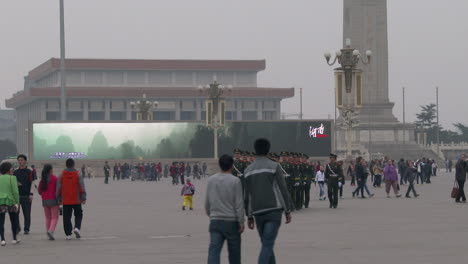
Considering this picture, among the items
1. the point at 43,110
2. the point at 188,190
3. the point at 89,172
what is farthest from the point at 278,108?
the point at 188,190

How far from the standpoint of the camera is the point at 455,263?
1358cm

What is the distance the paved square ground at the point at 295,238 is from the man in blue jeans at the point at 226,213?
9.54 ft

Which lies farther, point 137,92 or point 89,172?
point 137,92

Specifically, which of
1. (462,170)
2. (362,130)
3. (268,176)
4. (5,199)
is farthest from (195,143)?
(268,176)

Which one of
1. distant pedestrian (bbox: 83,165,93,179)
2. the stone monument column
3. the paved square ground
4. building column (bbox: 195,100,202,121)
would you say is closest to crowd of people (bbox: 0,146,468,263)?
the paved square ground

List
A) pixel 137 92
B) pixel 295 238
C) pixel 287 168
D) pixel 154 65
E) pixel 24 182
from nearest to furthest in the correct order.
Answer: pixel 295 238 → pixel 24 182 → pixel 287 168 → pixel 137 92 → pixel 154 65

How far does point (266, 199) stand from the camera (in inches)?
456

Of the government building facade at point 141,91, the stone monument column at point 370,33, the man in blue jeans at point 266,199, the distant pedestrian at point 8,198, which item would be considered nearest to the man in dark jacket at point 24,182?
the distant pedestrian at point 8,198

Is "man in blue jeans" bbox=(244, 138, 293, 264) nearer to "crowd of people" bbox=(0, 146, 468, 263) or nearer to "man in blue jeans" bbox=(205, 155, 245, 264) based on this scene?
"crowd of people" bbox=(0, 146, 468, 263)

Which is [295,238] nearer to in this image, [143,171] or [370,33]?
[143,171]

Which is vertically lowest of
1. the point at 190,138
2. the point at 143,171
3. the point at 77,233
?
the point at 143,171

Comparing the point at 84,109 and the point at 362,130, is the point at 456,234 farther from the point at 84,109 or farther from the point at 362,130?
the point at 84,109

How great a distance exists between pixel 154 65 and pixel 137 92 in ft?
38.2

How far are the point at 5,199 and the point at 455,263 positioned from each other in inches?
302
